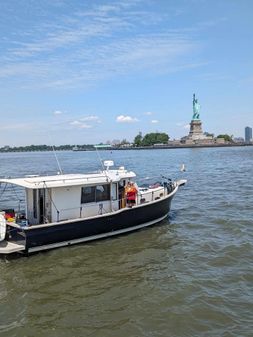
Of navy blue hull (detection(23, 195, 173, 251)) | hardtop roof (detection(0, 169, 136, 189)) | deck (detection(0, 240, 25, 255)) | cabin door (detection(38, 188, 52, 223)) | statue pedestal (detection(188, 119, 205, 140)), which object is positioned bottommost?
deck (detection(0, 240, 25, 255))

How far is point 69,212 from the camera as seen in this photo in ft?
55.3

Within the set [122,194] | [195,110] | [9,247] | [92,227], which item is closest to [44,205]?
[92,227]

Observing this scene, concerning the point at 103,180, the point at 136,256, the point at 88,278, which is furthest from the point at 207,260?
the point at 103,180

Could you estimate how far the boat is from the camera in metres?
15.6

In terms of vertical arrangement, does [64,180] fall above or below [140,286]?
above

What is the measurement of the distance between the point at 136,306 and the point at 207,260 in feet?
13.8

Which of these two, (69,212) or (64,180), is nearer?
(64,180)

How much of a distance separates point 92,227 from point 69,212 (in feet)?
3.59

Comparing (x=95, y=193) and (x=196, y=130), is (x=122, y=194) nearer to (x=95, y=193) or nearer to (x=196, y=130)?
(x=95, y=193)

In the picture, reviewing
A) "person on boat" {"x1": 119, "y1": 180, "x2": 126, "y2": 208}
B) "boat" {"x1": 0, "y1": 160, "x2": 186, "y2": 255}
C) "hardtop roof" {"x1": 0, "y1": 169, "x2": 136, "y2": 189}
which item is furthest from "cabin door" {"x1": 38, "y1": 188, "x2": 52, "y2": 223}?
"person on boat" {"x1": 119, "y1": 180, "x2": 126, "y2": 208}

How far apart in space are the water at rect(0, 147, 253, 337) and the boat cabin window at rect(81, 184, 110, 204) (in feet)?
5.80

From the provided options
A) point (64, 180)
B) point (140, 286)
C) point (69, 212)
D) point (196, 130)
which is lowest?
point (140, 286)

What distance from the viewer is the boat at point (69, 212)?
1565 centimetres

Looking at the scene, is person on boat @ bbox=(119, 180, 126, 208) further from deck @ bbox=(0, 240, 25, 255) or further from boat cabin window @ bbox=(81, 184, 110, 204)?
deck @ bbox=(0, 240, 25, 255)
